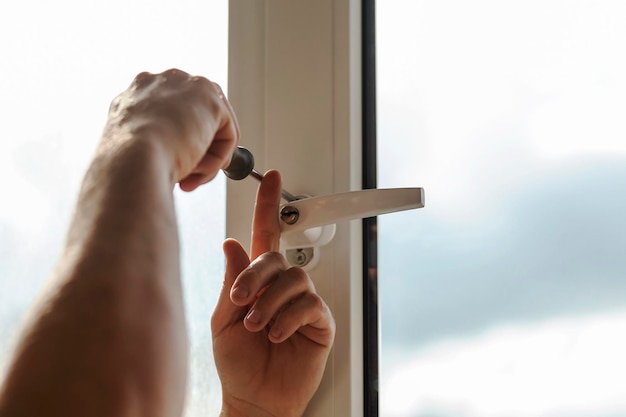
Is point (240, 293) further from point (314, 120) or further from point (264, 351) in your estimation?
point (314, 120)

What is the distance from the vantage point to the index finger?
83 centimetres

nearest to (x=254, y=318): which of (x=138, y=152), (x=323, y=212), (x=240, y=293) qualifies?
(x=240, y=293)

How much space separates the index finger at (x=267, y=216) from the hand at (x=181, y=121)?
10cm

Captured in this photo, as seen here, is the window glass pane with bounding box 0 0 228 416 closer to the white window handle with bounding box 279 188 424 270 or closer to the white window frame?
the white window frame

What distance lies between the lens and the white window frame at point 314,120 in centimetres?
90

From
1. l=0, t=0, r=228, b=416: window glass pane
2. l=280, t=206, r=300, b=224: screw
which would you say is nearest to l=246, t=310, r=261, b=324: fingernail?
l=280, t=206, r=300, b=224: screw

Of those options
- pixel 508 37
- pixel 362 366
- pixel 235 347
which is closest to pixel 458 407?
pixel 362 366

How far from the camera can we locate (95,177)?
0.57 metres

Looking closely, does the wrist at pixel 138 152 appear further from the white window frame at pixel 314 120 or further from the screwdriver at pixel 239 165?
the white window frame at pixel 314 120

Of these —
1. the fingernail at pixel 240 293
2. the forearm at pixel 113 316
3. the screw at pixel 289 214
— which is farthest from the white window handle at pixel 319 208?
the forearm at pixel 113 316

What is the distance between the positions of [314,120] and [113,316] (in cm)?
51

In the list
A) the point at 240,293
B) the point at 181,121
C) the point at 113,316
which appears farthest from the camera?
the point at 240,293

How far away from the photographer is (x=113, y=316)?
48cm

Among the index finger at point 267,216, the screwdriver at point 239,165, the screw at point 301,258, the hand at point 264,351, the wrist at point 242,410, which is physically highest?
the screwdriver at point 239,165
